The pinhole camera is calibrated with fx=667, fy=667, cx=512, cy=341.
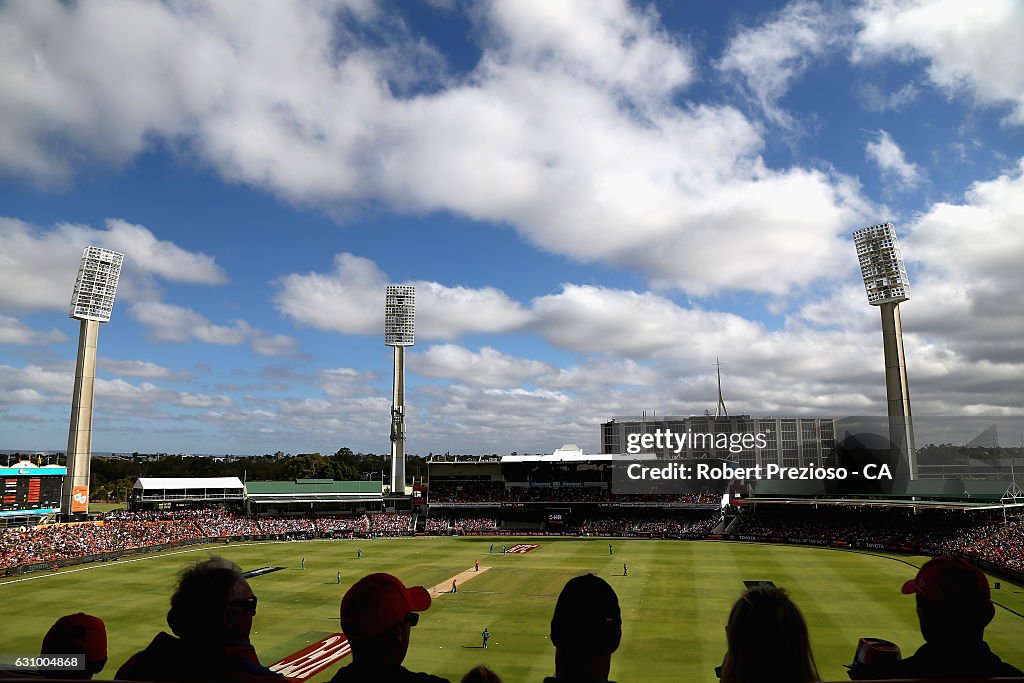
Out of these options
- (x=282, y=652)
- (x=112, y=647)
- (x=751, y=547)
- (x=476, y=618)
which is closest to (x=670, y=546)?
(x=751, y=547)

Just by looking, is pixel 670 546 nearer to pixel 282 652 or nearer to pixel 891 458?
pixel 891 458

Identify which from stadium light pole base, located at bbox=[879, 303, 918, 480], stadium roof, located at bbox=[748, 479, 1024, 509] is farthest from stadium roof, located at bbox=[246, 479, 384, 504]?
stadium light pole base, located at bbox=[879, 303, 918, 480]

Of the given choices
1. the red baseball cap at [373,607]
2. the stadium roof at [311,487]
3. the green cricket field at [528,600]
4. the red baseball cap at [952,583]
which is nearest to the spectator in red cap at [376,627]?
the red baseball cap at [373,607]

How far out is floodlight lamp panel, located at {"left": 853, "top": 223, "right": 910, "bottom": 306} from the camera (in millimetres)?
70062

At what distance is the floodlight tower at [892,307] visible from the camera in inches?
2598

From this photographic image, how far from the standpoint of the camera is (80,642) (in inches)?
140

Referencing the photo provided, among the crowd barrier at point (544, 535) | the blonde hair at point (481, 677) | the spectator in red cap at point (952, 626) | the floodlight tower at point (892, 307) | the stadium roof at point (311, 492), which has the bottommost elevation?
the crowd barrier at point (544, 535)

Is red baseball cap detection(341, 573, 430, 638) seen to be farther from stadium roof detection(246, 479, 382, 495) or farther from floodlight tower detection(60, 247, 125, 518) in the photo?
stadium roof detection(246, 479, 382, 495)

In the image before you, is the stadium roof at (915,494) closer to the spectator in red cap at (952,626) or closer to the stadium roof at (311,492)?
the stadium roof at (311,492)

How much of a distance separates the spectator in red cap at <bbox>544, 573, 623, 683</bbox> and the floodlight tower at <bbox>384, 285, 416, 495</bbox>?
92.6 metres

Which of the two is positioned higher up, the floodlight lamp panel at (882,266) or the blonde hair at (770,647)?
the floodlight lamp panel at (882,266)

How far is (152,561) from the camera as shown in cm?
5538

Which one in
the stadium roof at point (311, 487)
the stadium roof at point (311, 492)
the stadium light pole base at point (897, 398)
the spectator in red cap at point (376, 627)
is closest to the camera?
the spectator in red cap at point (376, 627)

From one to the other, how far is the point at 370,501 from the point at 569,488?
91.0 feet
